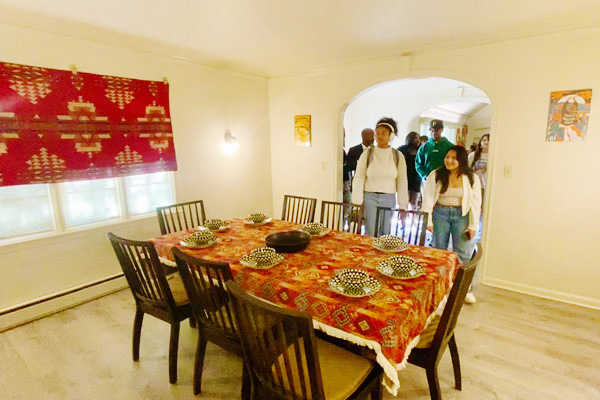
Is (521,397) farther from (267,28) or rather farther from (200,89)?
(200,89)

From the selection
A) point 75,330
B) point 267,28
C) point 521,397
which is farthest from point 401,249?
point 75,330

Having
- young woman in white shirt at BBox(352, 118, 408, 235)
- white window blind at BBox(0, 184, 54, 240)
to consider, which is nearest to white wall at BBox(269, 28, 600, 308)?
young woman in white shirt at BBox(352, 118, 408, 235)

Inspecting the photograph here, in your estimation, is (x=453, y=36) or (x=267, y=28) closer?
(x=267, y=28)

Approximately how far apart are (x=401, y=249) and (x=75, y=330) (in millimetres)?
2546

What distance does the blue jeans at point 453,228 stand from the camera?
272 cm

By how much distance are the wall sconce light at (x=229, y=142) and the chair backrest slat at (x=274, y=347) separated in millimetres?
2964

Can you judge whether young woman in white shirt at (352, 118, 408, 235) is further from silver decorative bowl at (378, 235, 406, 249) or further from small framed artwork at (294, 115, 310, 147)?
silver decorative bowl at (378, 235, 406, 249)

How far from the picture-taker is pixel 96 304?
9.42ft

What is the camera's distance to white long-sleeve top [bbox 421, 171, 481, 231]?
262 centimetres

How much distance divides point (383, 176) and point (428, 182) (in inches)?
20.5

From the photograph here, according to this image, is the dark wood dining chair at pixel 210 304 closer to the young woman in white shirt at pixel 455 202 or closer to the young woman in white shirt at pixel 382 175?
the young woman in white shirt at pixel 455 202

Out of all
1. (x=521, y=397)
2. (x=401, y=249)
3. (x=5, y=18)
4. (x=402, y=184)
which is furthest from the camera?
(x=402, y=184)

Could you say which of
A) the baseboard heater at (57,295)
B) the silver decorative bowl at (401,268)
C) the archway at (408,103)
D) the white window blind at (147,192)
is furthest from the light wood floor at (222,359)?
the archway at (408,103)

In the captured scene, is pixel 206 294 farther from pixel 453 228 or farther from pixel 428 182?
pixel 453 228
